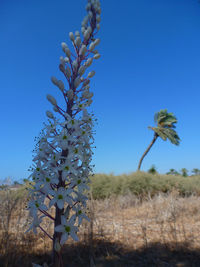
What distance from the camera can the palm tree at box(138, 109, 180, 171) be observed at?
2766 centimetres

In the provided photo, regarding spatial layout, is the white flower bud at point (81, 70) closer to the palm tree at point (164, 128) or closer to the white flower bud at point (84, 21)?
the white flower bud at point (84, 21)

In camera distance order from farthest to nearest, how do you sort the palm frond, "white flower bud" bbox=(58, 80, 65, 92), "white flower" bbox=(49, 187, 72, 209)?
1. the palm frond
2. "white flower bud" bbox=(58, 80, 65, 92)
3. "white flower" bbox=(49, 187, 72, 209)

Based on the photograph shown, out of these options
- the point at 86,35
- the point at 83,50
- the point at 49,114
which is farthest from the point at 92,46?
the point at 49,114

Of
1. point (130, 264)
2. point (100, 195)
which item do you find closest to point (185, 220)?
point (130, 264)

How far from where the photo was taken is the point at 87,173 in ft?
6.57

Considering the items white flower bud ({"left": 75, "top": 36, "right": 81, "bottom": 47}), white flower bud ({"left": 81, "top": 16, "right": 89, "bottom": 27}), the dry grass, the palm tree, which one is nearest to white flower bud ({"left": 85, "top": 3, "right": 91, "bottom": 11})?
white flower bud ({"left": 81, "top": 16, "right": 89, "bottom": 27})

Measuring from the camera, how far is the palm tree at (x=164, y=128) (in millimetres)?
27664

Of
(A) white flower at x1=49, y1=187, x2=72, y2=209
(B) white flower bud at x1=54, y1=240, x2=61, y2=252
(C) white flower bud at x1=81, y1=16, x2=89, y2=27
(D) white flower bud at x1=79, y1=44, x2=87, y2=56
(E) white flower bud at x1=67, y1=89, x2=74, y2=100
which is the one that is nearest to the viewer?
(B) white flower bud at x1=54, y1=240, x2=61, y2=252

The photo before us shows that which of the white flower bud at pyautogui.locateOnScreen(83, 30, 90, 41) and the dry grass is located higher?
the white flower bud at pyautogui.locateOnScreen(83, 30, 90, 41)

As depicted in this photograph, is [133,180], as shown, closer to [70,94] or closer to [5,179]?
[5,179]

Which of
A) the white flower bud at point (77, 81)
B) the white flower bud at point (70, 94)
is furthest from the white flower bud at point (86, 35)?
the white flower bud at point (70, 94)

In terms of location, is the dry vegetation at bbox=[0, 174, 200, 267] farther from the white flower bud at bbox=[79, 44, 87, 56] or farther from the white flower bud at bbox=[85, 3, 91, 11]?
the white flower bud at bbox=[85, 3, 91, 11]

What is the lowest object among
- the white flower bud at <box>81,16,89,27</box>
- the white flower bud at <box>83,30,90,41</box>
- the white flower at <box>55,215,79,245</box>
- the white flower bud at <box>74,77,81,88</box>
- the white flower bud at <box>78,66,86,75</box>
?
the white flower at <box>55,215,79,245</box>

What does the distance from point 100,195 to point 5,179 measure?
24.1ft
